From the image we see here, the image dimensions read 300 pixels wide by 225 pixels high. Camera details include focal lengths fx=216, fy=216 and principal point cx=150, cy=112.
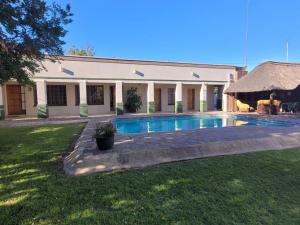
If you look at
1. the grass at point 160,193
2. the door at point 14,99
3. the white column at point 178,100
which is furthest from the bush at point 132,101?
the grass at point 160,193

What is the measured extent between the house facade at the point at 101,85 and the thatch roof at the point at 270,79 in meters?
2.23

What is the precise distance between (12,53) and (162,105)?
57.2 ft

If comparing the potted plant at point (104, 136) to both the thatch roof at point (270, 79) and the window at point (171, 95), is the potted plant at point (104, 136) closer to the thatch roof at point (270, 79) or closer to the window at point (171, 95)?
the thatch roof at point (270, 79)

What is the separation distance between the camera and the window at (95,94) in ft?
64.5

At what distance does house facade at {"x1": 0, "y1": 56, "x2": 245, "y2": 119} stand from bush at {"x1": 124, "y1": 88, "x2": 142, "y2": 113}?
737 mm

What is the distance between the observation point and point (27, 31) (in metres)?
6.57

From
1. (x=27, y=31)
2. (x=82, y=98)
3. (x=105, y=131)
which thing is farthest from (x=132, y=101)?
(x=105, y=131)

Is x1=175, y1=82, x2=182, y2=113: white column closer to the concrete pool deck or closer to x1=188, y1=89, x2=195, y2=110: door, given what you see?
x1=188, y1=89, x2=195, y2=110: door

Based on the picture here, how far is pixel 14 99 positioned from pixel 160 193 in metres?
18.6

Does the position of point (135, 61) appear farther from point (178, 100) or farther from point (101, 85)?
point (178, 100)

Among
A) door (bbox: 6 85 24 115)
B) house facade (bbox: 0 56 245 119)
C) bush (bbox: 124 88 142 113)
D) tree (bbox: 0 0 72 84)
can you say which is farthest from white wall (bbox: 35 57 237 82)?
tree (bbox: 0 0 72 84)

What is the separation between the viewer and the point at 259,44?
29.8 metres

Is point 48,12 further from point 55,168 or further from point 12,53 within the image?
point 55,168

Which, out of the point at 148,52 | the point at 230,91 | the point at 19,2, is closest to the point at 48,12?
Answer: the point at 19,2
